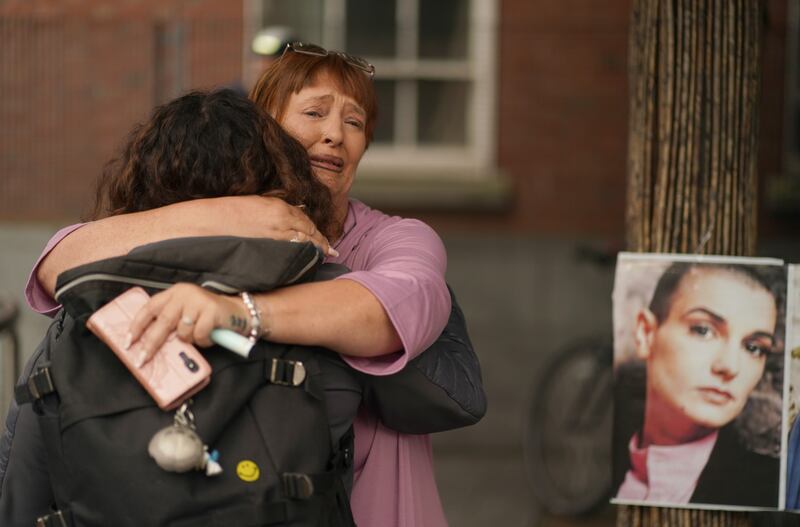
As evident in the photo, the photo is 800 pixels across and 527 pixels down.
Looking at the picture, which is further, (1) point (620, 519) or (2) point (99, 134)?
(2) point (99, 134)

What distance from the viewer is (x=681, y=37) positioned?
2820mm

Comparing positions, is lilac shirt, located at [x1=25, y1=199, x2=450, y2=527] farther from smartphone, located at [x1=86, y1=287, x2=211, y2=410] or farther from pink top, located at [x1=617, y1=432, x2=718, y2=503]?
pink top, located at [x1=617, y1=432, x2=718, y2=503]

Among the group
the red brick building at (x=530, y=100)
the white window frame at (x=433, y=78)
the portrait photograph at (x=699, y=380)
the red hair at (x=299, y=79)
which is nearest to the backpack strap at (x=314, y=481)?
the red hair at (x=299, y=79)

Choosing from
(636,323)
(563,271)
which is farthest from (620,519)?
(563,271)

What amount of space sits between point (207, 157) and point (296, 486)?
55 centimetres

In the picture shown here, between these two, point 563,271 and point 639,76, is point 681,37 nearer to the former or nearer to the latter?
point 639,76

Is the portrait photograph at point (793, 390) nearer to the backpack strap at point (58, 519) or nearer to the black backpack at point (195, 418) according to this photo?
the black backpack at point (195, 418)

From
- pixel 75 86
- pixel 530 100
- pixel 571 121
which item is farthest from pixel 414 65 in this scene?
pixel 75 86

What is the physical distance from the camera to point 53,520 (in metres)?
1.86

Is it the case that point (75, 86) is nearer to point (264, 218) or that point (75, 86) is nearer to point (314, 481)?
point (264, 218)

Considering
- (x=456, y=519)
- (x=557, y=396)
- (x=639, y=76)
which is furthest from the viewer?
(x=557, y=396)

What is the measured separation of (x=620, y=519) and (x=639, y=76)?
1048mm

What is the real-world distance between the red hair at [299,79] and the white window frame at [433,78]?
506 cm

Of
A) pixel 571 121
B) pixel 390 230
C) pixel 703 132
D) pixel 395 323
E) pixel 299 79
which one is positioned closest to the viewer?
pixel 395 323
